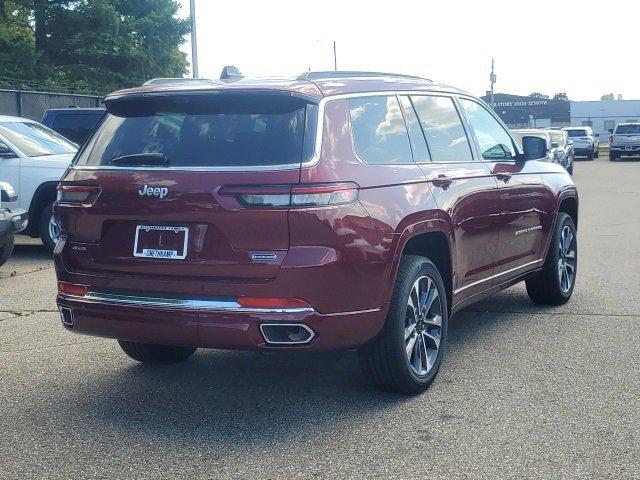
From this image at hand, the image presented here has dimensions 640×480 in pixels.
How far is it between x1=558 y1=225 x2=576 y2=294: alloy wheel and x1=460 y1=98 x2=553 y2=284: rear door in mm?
580

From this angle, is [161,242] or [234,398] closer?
[161,242]

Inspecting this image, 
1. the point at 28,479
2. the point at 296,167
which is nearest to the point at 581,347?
the point at 296,167

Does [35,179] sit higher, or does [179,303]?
[179,303]

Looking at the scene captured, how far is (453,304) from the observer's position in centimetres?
593

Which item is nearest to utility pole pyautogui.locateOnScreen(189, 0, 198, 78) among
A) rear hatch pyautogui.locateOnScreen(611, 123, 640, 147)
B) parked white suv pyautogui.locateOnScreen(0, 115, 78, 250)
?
parked white suv pyautogui.locateOnScreen(0, 115, 78, 250)

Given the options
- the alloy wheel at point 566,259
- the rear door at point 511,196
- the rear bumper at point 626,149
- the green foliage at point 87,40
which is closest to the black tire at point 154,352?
the rear door at point 511,196

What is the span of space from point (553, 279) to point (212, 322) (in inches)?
159

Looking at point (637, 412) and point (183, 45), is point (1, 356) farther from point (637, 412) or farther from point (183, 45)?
point (183, 45)

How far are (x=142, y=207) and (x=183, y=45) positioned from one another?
38.4 metres

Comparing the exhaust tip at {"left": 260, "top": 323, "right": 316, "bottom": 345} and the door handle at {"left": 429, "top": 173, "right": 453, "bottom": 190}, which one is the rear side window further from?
the exhaust tip at {"left": 260, "top": 323, "right": 316, "bottom": 345}

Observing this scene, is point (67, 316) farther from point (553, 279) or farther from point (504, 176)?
point (553, 279)

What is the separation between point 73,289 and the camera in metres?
5.15

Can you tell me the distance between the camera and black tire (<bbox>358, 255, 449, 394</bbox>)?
5094 millimetres

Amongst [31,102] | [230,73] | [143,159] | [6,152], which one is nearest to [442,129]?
[230,73]
